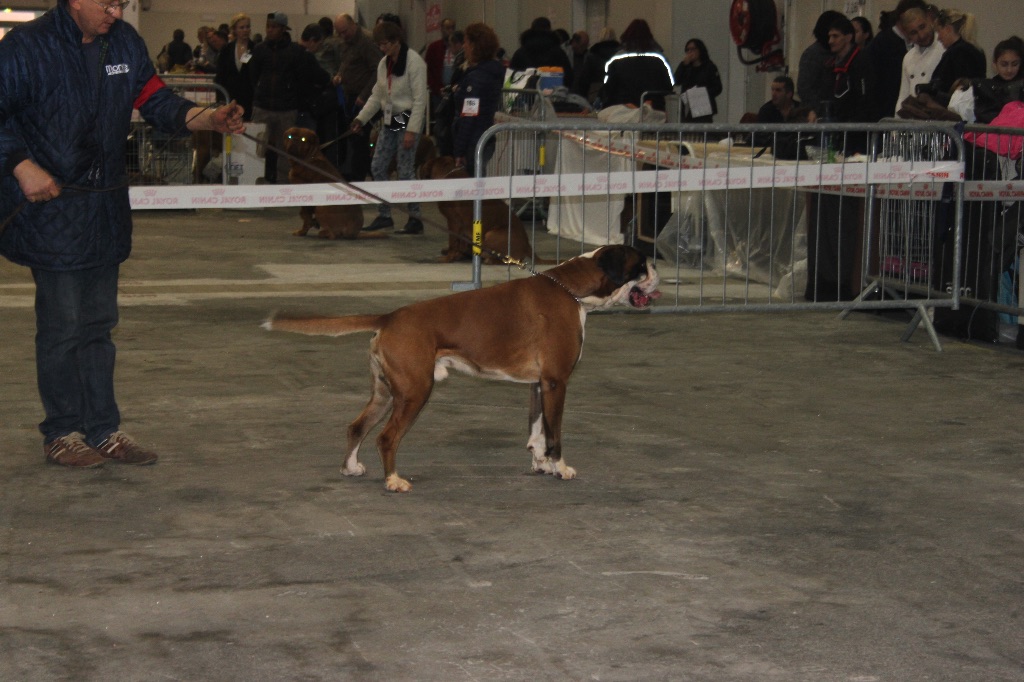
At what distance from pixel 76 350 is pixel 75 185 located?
0.67 metres

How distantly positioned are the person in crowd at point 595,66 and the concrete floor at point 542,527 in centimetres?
936

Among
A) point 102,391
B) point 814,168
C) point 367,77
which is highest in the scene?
point 367,77

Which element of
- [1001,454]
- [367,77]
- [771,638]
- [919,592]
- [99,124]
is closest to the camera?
[771,638]

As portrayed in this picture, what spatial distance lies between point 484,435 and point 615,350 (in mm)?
2274

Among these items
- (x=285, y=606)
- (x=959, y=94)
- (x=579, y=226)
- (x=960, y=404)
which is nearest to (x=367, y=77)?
(x=579, y=226)

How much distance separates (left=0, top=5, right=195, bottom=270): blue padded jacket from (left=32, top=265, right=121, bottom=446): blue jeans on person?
0.10 metres

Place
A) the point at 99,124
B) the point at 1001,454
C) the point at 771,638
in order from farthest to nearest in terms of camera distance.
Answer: the point at 1001,454
the point at 99,124
the point at 771,638

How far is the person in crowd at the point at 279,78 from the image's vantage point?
52.5 ft

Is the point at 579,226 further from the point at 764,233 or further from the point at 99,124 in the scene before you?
the point at 99,124

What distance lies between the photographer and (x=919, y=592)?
3.99 metres

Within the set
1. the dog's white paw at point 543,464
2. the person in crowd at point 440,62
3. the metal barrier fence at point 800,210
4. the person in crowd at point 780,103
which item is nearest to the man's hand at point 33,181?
the dog's white paw at point 543,464

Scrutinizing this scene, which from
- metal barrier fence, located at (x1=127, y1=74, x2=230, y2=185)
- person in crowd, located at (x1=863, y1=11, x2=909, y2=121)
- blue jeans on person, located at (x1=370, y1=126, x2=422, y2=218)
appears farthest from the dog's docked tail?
metal barrier fence, located at (x1=127, y1=74, x2=230, y2=185)

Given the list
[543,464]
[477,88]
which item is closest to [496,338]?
[543,464]

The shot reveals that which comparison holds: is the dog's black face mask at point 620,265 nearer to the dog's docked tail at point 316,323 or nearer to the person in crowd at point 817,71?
the dog's docked tail at point 316,323
